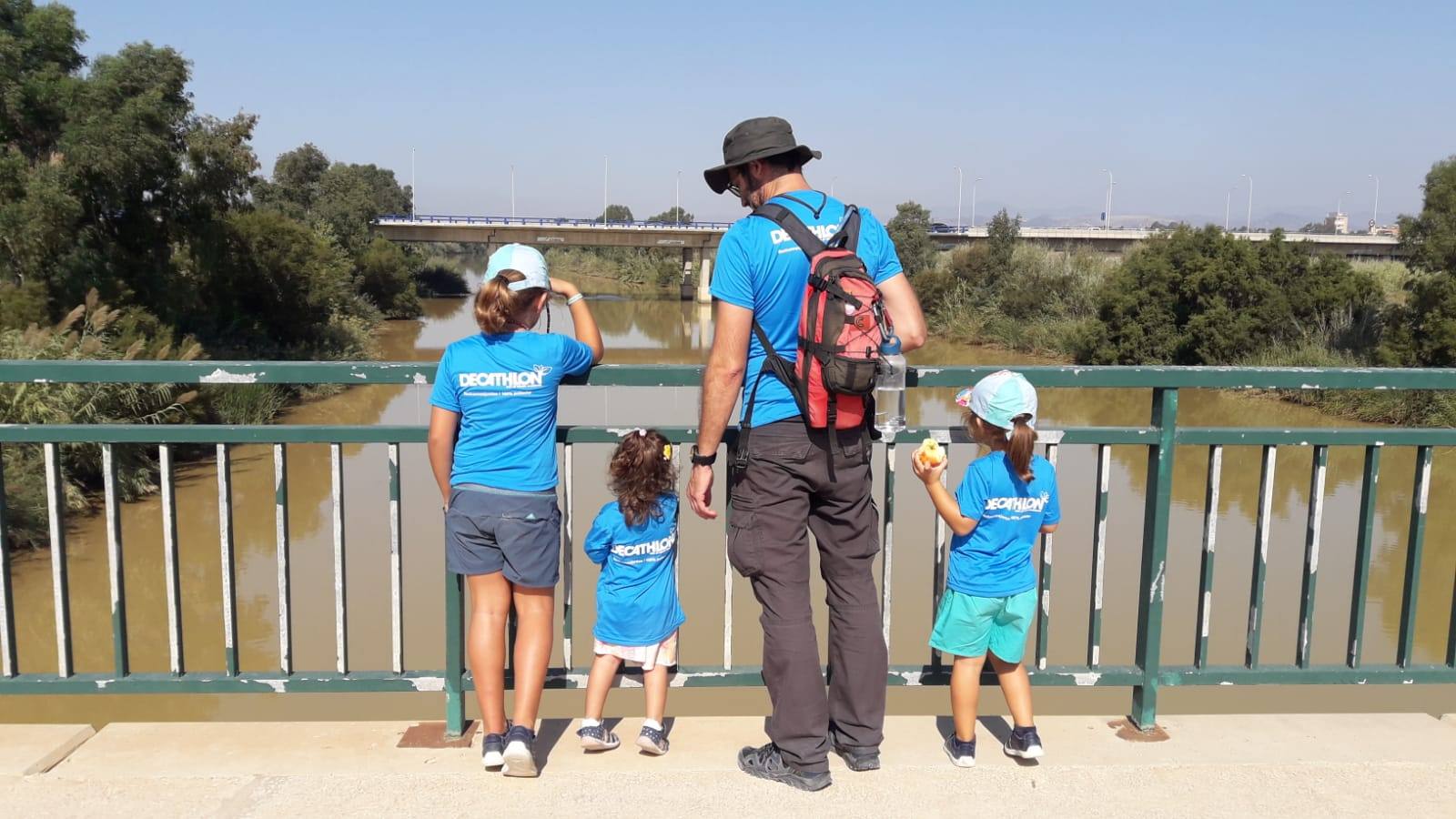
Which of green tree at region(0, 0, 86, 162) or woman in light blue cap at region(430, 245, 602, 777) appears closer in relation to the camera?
woman in light blue cap at region(430, 245, 602, 777)

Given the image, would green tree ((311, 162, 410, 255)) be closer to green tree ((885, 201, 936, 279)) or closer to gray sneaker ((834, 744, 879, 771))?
green tree ((885, 201, 936, 279))

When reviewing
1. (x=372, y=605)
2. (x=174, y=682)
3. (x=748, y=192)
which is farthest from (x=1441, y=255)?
(x=174, y=682)

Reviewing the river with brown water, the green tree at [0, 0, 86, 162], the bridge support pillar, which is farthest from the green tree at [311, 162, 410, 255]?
the river with brown water

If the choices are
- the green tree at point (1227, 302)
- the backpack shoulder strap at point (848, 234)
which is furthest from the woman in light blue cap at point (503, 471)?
the green tree at point (1227, 302)

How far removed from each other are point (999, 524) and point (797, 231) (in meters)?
1.09

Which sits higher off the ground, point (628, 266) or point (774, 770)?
point (628, 266)

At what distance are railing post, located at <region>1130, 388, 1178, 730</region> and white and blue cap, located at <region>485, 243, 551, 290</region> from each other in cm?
200

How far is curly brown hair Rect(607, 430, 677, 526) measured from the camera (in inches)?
135

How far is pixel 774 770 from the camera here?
3.28m

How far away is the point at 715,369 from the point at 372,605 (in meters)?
6.40

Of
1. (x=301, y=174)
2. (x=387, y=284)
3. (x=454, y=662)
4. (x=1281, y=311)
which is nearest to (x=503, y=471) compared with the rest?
Result: (x=454, y=662)

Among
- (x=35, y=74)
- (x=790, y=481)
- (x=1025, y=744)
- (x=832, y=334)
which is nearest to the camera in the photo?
(x=832, y=334)

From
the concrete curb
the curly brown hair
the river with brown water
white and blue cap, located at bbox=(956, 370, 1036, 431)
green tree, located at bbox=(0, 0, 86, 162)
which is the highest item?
green tree, located at bbox=(0, 0, 86, 162)

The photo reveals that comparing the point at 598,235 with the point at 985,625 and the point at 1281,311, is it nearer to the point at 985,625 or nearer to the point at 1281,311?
the point at 1281,311
